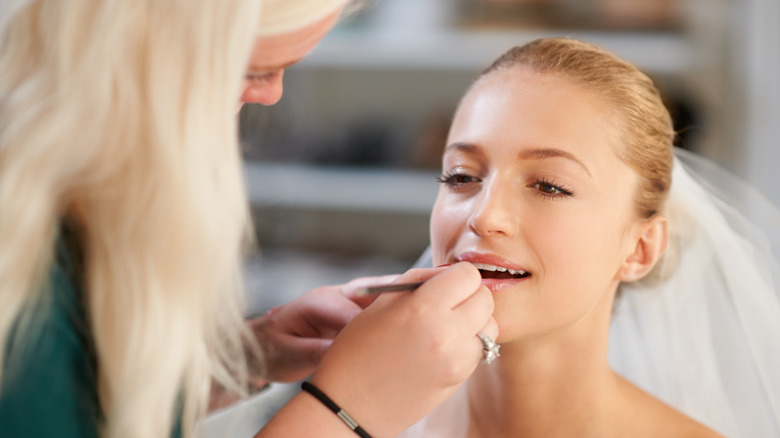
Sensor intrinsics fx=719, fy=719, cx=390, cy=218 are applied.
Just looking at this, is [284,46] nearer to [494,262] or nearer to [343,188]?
[494,262]

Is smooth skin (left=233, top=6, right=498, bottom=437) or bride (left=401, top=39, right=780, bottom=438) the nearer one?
smooth skin (left=233, top=6, right=498, bottom=437)

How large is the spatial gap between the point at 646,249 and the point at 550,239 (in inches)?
7.5

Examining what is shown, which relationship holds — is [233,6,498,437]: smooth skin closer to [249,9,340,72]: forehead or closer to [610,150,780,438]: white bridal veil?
[249,9,340,72]: forehead

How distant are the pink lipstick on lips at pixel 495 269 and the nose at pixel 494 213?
0.09 ft

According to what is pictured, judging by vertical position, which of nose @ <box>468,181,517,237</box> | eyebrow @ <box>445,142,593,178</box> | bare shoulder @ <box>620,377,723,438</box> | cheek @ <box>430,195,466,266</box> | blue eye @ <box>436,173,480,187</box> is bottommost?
bare shoulder @ <box>620,377,723,438</box>

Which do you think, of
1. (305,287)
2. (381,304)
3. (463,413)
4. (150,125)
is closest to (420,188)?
(305,287)

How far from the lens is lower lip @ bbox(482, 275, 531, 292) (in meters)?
0.82

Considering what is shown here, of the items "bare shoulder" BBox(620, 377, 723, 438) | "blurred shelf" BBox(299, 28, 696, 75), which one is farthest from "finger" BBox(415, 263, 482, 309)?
"blurred shelf" BBox(299, 28, 696, 75)

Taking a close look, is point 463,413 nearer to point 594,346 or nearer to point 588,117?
point 594,346

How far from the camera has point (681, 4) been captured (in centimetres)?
236

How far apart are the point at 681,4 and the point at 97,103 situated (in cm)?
224

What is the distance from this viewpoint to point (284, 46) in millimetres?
657

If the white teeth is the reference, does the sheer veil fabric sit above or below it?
below

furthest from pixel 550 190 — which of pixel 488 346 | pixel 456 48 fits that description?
pixel 456 48
